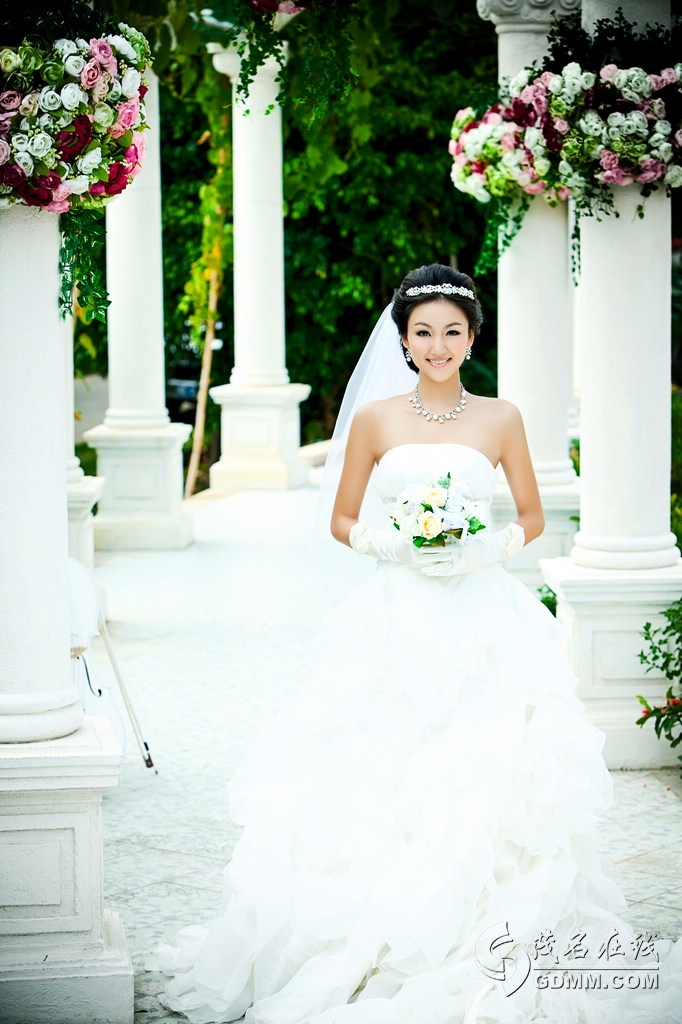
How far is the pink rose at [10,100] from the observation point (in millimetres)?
4172

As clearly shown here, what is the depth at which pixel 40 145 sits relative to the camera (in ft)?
13.6

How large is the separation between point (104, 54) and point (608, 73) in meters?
2.76

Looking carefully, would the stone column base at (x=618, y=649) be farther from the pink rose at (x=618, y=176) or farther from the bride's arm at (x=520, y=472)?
the bride's arm at (x=520, y=472)

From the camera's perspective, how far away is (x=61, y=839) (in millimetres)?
4363

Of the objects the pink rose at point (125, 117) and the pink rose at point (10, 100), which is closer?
the pink rose at point (10, 100)

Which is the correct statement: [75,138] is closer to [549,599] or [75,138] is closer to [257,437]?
[549,599]

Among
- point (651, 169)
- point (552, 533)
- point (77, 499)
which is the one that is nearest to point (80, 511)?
point (77, 499)

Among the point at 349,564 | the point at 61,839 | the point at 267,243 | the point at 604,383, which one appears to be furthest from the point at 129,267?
the point at 61,839

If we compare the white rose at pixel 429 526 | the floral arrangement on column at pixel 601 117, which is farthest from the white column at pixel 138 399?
the white rose at pixel 429 526

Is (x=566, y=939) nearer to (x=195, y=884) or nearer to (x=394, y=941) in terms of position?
(x=394, y=941)

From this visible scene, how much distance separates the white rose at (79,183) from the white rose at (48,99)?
19 cm

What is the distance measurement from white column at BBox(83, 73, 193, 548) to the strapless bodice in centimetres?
773

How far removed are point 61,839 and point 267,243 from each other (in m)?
11.5

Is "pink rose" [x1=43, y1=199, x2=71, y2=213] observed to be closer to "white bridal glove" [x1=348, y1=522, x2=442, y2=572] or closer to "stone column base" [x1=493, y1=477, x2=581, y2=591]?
"white bridal glove" [x1=348, y1=522, x2=442, y2=572]
